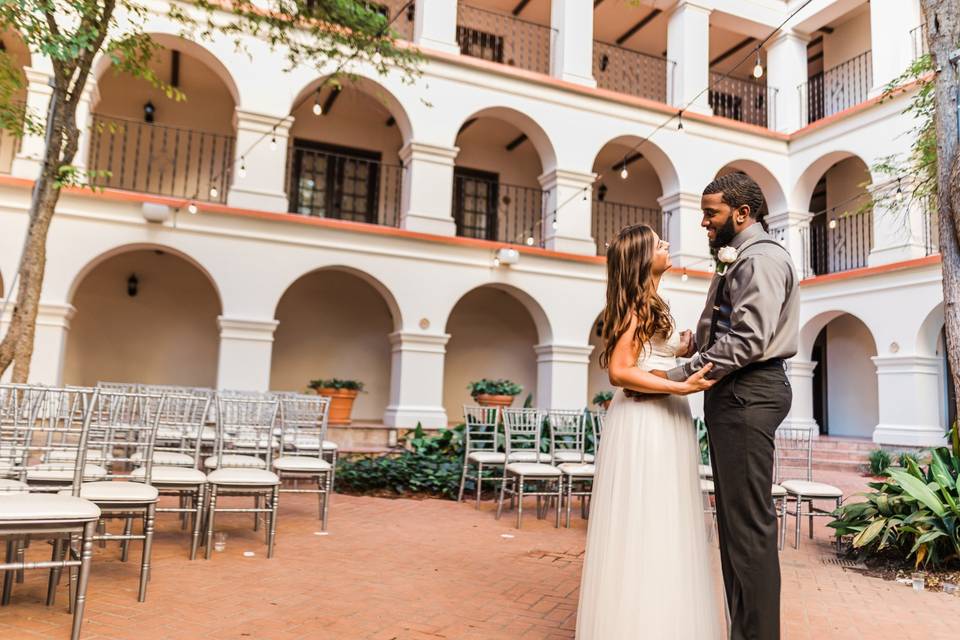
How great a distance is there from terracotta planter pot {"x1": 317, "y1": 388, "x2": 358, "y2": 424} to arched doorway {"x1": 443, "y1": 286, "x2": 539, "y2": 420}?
135 inches

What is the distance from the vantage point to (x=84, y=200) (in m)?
9.56

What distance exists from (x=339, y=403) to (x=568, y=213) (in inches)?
200

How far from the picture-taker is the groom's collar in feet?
8.29

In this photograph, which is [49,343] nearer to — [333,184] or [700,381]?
[333,184]

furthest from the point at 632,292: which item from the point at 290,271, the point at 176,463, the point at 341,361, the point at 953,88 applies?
the point at 341,361

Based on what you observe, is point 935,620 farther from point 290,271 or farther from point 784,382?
point 290,271

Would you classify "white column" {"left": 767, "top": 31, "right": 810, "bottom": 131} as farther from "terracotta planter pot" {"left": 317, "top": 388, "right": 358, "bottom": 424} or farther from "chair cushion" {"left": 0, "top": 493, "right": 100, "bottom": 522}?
"chair cushion" {"left": 0, "top": 493, "right": 100, "bottom": 522}

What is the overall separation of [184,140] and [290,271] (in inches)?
164

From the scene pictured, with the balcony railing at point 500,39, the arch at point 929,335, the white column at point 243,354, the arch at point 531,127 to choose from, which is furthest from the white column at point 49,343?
the arch at point 929,335

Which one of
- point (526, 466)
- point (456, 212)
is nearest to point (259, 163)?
point (456, 212)

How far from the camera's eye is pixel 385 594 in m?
3.76

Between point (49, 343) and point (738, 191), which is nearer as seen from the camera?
point (738, 191)

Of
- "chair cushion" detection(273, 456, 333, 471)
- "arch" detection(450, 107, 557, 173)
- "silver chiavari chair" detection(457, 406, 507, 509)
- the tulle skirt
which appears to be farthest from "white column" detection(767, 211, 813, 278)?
the tulle skirt

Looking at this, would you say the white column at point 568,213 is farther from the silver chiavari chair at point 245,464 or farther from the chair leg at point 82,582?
the chair leg at point 82,582
